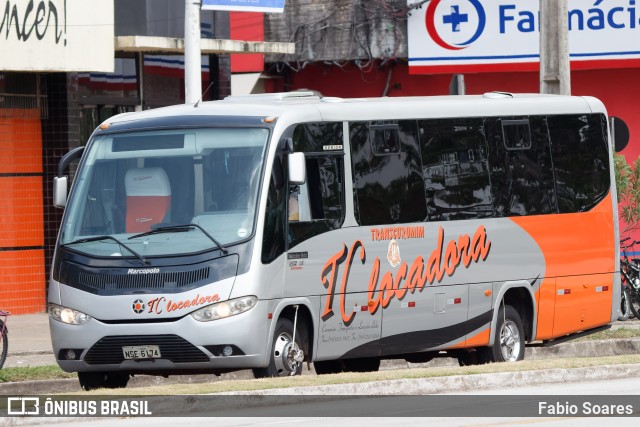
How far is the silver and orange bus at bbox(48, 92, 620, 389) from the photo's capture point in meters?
15.1

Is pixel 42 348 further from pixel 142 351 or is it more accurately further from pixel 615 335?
pixel 615 335

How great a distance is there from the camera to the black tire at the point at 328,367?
17.8 m

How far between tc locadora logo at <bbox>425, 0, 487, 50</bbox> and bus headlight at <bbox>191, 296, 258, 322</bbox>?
54.0ft

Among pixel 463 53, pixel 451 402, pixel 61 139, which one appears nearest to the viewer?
pixel 451 402

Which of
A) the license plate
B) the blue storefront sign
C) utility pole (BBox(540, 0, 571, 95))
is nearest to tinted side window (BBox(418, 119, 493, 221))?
the blue storefront sign

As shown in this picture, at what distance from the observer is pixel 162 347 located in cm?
1491

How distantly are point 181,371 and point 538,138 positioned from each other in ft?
19.3

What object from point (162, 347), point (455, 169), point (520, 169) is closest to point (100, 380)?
point (162, 347)

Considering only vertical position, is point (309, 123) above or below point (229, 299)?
above

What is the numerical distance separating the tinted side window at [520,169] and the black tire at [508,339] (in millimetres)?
1165

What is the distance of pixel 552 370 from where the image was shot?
15.9 metres

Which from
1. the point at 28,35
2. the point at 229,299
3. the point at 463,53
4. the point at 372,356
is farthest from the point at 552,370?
the point at 463,53

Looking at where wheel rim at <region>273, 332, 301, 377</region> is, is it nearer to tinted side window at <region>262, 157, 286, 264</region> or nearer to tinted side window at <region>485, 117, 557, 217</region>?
tinted side window at <region>262, 157, 286, 264</region>

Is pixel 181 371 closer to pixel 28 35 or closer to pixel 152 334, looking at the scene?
pixel 152 334
